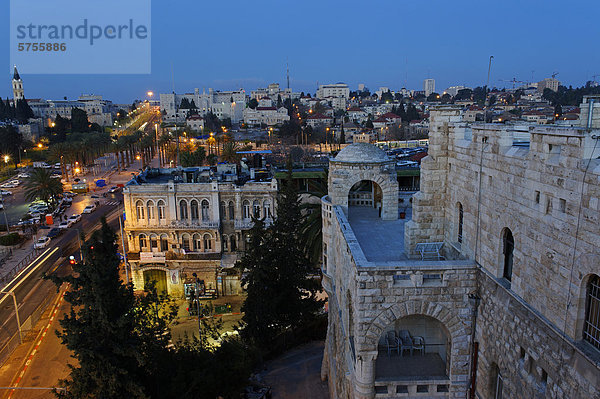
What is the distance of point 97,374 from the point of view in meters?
14.2

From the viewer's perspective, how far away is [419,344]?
1210cm

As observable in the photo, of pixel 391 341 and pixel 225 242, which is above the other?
pixel 391 341

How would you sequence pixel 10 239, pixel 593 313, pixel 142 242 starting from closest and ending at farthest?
pixel 593 313 < pixel 142 242 < pixel 10 239

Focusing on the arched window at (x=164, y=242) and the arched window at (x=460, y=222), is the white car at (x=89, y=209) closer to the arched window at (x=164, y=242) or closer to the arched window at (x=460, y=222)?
the arched window at (x=164, y=242)

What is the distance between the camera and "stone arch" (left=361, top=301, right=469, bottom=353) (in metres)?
10.3

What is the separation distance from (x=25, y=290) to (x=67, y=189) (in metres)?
37.7

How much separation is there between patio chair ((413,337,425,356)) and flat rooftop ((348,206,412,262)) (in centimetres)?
228

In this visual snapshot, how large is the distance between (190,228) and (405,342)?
78.6ft

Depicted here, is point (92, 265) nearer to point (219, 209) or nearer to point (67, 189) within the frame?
point (219, 209)

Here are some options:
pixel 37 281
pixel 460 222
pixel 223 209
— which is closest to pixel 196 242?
pixel 223 209

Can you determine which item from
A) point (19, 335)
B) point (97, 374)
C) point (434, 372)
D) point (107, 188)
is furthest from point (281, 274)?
point (107, 188)

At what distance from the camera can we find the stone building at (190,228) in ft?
107

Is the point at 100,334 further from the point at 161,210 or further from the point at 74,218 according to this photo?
the point at 74,218

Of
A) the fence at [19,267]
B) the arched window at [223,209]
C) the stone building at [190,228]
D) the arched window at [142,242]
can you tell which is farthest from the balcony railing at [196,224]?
the fence at [19,267]
